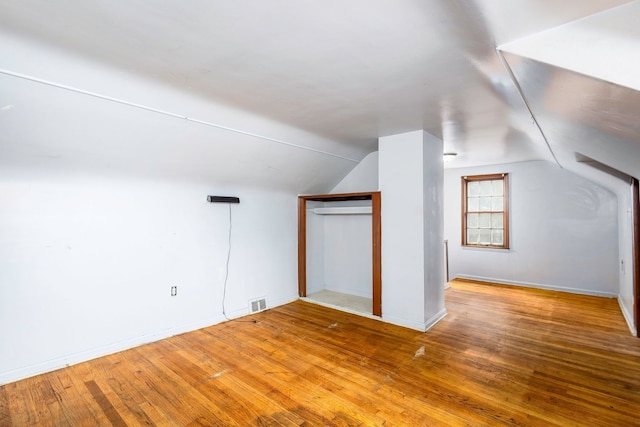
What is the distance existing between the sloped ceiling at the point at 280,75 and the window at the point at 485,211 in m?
2.59

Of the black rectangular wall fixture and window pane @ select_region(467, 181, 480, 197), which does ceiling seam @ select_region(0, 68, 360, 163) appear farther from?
window pane @ select_region(467, 181, 480, 197)

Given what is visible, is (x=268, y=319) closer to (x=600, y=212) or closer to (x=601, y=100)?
(x=601, y=100)

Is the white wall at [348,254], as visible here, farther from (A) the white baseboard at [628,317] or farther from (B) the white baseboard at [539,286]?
(A) the white baseboard at [628,317]

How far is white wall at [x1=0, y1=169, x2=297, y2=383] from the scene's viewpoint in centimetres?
246

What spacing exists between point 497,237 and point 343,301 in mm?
3607

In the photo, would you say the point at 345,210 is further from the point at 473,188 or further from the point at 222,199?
the point at 473,188

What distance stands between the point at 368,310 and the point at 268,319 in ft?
4.59

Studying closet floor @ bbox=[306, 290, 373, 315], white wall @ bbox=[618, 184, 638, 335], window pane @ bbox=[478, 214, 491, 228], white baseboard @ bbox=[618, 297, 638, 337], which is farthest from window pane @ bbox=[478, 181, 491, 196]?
closet floor @ bbox=[306, 290, 373, 315]

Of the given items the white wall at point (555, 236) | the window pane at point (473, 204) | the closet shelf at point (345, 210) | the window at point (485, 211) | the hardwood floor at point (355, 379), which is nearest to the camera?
the hardwood floor at point (355, 379)

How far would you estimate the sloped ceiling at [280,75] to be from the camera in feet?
4.60

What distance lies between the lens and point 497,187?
5891 mm

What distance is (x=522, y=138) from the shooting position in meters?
3.77

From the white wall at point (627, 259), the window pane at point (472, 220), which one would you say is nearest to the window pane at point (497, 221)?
the window pane at point (472, 220)

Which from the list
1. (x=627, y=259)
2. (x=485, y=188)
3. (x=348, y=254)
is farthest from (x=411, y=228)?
(x=485, y=188)
